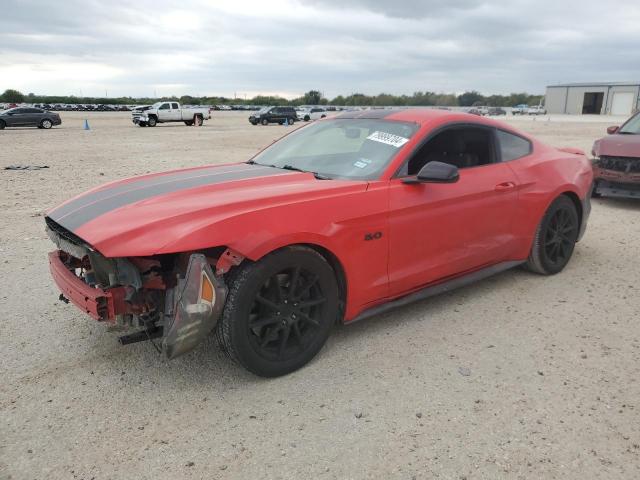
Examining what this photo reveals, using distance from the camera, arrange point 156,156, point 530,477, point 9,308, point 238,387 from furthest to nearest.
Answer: point 156,156
point 9,308
point 238,387
point 530,477

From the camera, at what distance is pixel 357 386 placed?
3086 mm

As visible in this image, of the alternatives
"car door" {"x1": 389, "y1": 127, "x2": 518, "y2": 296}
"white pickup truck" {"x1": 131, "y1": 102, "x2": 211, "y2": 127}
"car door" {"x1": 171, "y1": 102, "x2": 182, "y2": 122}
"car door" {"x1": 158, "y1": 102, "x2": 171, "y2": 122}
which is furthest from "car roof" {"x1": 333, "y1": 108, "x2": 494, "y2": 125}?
"car door" {"x1": 171, "y1": 102, "x2": 182, "y2": 122}

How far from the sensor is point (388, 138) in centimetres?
386

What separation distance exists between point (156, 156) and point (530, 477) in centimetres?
1462

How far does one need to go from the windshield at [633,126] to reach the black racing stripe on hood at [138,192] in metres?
6.98

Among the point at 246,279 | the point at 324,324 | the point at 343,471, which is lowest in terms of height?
the point at 343,471

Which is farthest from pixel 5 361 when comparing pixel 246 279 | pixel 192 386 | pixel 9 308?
pixel 246 279

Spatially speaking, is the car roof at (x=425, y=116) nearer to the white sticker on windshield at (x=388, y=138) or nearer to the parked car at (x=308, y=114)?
the white sticker on windshield at (x=388, y=138)

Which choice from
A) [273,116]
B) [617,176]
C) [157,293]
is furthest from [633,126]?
[273,116]

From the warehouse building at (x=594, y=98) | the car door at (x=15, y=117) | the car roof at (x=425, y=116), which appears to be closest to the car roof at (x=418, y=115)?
the car roof at (x=425, y=116)

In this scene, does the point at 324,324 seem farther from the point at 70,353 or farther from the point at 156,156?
the point at 156,156

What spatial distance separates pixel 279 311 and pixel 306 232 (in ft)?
1.60

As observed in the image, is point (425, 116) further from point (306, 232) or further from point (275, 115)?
point (275, 115)

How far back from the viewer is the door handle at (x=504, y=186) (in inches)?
165
